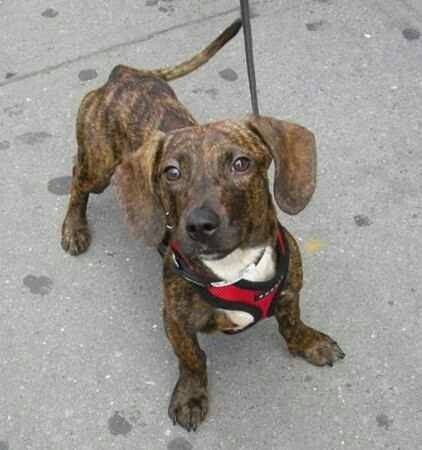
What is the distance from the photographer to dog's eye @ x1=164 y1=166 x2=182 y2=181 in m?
2.55

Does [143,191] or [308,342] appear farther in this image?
[308,342]

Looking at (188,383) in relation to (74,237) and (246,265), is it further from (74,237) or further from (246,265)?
(74,237)

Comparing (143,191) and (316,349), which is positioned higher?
(143,191)

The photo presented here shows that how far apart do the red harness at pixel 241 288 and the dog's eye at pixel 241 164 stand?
37 centimetres

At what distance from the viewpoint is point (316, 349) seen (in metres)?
3.23

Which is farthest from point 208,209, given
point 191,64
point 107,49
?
point 107,49

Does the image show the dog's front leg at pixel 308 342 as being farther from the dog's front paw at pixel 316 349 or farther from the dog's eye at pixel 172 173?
the dog's eye at pixel 172 173

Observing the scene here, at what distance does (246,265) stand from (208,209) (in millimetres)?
428

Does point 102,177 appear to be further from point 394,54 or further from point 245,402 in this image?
point 394,54

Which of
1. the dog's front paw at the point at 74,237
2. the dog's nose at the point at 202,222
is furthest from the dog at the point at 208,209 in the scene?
the dog's front paw at the point at 74,237

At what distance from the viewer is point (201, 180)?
248 centimetres

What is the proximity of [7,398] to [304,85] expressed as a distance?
2.26m

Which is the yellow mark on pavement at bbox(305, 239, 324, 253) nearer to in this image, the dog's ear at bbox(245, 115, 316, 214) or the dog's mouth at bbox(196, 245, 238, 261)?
the dog's ear at bbox(245, 115, 316, 214)

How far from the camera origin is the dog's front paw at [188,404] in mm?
3111
